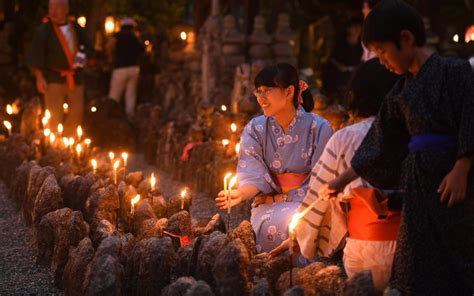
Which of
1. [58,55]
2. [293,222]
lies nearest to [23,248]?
[293,222]

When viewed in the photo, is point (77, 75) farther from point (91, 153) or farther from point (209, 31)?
point (209, 31)

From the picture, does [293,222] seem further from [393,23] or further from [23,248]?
[23,248]

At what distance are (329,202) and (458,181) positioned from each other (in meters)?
0.82

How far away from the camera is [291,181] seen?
17.5 ft

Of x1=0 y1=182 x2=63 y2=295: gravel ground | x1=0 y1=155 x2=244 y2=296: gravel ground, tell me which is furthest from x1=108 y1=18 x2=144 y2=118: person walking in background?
x1=0 y1=182 x2=63 y2=295: gravel ground

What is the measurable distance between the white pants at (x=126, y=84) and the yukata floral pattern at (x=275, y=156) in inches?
355

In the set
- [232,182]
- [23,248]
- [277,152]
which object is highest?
[277,152]

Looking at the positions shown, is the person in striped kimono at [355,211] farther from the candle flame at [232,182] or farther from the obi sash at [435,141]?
the candle flame at [232,182]

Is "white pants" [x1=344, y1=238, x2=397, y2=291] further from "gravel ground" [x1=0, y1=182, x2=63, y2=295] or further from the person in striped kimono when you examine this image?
"gravel ground" [x1=0, y1=182, x2=63, y2=295]

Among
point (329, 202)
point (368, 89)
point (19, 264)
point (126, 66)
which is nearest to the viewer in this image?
point (368, 89)

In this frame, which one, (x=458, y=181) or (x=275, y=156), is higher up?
(x=458, y=181)

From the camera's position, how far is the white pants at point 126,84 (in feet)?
46.8

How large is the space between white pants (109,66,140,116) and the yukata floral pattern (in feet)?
29.6

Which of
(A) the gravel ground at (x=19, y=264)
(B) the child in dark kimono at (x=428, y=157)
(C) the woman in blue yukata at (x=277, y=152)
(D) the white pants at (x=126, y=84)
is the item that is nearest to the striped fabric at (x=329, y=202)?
(B) the child in dark kimono at (x=428, y=157)
